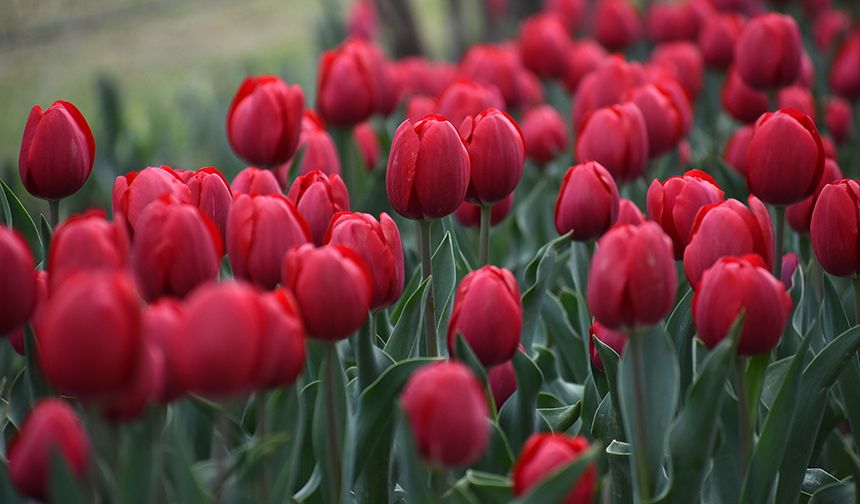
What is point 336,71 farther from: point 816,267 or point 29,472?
point 29,472

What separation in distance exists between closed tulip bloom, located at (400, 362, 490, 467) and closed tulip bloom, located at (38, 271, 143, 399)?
196 mm

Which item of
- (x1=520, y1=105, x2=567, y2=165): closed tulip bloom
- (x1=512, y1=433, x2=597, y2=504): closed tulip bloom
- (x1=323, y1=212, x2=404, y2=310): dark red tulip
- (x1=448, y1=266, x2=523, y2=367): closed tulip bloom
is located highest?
(x1=323, y1=212, x2=404, y2=310): dark red tulip

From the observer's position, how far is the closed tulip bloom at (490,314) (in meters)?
0.95

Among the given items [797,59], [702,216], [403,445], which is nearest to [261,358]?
[403,445]

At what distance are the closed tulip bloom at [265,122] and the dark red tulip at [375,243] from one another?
17.5 inches

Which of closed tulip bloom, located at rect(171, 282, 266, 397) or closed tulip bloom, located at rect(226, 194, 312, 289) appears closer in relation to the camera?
closed tulip bloom, located at rect(171, 282, 266, 397)

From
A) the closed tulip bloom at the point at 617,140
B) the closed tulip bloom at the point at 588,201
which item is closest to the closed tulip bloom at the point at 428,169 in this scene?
the closed tulip bloom at the point at 588,201

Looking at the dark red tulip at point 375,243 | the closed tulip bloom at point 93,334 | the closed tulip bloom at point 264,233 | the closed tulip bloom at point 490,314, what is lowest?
the closed tulip bloom at point 490,314

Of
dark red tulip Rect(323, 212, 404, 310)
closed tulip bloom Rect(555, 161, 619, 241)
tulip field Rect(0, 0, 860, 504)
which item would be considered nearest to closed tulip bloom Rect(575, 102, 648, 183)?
tulip field Rect(0, 0, 860, 504)

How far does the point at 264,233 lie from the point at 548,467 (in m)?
0.34

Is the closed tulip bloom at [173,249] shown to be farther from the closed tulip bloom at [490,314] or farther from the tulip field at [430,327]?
the closed tulip bloom at [490,314]

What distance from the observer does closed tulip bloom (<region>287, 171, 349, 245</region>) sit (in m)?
1.15

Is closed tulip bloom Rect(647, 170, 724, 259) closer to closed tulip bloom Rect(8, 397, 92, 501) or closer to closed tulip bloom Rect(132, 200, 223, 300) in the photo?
closed tulip bloom Rect(132, 200, 223, 300)

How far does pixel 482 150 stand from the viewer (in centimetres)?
121
